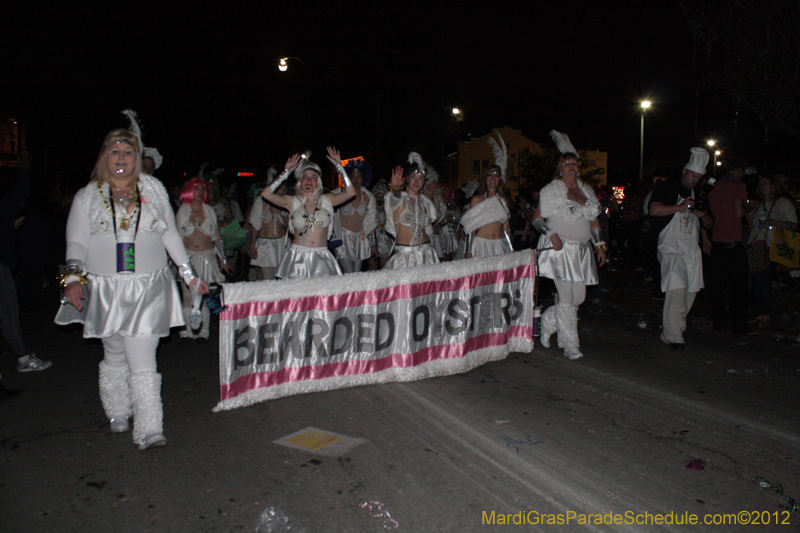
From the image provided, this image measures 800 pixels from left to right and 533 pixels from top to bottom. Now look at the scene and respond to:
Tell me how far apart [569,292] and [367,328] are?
7.98ft

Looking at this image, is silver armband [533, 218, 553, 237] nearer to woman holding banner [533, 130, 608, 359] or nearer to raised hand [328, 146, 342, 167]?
woman holding banner [533, 130, 608, 359]

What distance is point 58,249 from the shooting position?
10188mm

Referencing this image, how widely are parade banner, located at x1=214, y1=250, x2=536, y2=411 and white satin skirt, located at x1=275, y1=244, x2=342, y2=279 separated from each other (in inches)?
47.5

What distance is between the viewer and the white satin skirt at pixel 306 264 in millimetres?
6473

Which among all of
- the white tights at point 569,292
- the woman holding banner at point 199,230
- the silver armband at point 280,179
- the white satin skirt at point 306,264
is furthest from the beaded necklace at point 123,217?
the white tights at point 569,292

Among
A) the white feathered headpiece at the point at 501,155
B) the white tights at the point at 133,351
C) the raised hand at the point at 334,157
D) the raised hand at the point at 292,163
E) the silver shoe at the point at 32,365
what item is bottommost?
the silver shoe at the point at 32,365

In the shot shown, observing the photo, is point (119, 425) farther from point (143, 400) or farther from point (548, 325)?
point (548, 325)

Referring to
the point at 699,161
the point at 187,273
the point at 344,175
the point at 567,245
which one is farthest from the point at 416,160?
the point at 187,273

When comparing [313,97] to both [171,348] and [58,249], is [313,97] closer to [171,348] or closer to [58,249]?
[58,249]

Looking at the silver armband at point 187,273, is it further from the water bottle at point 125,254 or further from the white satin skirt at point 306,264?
the white satin skirt at point 306,264

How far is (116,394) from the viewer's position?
4305 millimetres

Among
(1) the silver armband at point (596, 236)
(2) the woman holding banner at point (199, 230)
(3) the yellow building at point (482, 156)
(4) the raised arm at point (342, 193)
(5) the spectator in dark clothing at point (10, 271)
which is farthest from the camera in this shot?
(3) the yellow building at point (482, 156)

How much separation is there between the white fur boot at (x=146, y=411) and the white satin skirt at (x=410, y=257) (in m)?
3.49

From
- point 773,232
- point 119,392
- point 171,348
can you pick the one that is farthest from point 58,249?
point 773,232
